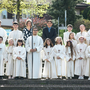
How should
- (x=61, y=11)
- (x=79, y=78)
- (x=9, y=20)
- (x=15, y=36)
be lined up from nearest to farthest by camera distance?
(x=79, y=78) → (x=15, y=36) → (x=61, y=11) → (x=9, y=20)

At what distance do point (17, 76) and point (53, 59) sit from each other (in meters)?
1.60

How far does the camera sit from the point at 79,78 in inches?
353

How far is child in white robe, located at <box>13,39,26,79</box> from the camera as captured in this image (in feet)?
28.7

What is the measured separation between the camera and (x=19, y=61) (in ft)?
29.0

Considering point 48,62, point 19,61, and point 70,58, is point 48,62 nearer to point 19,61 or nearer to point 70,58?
point 70,58

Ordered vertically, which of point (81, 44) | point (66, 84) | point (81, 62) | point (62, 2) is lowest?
point (66, 84)

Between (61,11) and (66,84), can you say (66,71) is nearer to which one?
(66,84)

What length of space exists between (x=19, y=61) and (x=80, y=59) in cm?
249

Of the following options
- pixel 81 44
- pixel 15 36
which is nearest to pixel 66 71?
pixel 81 44

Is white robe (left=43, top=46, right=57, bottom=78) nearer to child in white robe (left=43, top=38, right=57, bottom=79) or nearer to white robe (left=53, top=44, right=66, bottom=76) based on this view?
child in white robe (left=43, top=38, right=57, bottom=79)

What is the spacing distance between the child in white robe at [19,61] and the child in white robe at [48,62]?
86 cm

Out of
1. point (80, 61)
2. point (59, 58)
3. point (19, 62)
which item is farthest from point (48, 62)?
point (80, 61)

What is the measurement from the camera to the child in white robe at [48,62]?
29.3ft

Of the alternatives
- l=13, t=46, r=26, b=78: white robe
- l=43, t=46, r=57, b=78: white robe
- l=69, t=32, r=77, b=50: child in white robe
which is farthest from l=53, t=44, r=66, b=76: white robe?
l=13, t=46, r=26, b=78: white robe
